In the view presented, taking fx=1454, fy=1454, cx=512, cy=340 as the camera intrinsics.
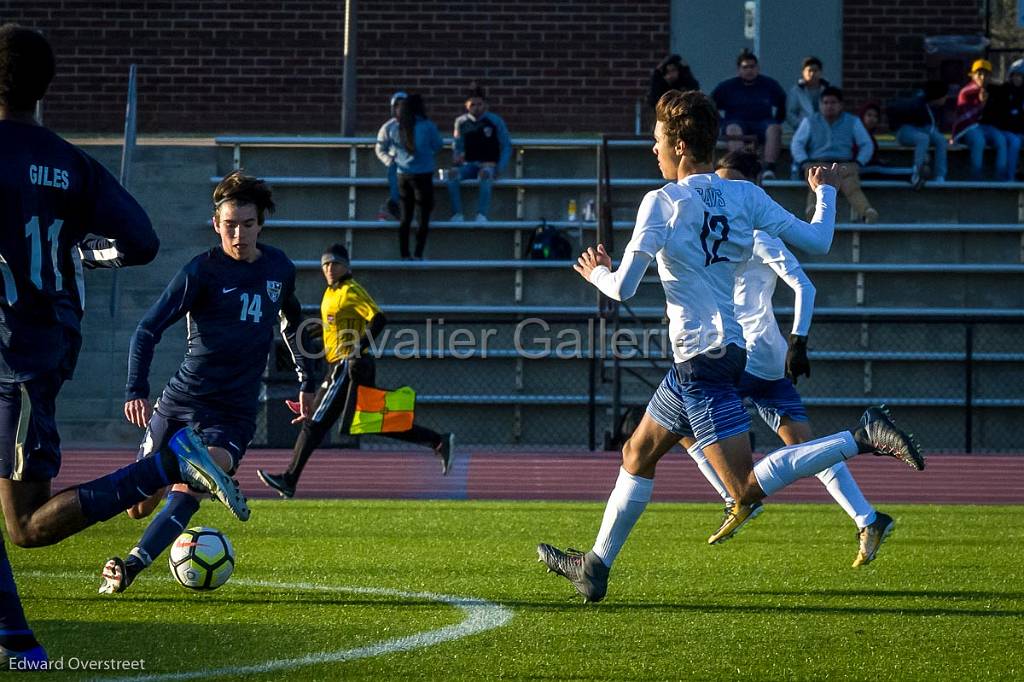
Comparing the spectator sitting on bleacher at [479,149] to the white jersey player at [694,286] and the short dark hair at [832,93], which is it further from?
the white jersey player at [694,286]

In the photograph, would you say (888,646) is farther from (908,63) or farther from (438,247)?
(908,63)

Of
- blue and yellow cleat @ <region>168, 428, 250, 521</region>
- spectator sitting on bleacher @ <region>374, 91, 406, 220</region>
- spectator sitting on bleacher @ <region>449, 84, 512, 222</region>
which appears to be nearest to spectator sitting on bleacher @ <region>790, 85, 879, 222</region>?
spectator sitting on bleacher @ <region>449, 84, 512, 222</region>

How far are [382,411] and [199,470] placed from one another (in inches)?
299

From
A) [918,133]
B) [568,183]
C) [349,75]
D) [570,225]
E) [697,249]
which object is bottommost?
[697,249]

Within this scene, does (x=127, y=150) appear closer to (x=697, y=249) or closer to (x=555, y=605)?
(x=555, y=605)

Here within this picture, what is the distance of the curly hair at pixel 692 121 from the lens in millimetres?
6262

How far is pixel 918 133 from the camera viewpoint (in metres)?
19.6

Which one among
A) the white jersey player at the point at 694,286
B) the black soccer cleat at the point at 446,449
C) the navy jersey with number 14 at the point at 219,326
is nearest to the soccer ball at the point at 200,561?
Answer: the navy jersey with number 14 at the point at 219,326

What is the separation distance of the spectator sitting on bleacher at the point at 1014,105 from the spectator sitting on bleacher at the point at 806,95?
98.7 inches

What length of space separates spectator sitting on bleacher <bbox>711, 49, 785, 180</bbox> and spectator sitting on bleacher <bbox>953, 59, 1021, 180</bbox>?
2698 mm

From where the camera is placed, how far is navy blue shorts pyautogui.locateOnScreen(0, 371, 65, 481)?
5219 mm

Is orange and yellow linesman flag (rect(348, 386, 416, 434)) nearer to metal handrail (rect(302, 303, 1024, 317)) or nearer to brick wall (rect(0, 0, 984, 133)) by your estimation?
metal handrail (rect(302, 303, 1024, 317))

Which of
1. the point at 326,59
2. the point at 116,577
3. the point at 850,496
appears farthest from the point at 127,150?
the point at 850,496

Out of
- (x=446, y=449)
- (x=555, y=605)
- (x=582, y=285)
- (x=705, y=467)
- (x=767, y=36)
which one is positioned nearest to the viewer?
(x=555, y=605)
